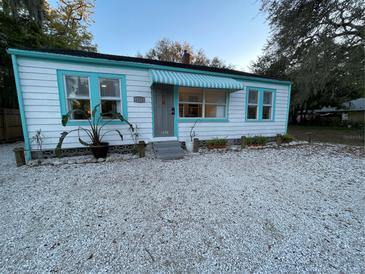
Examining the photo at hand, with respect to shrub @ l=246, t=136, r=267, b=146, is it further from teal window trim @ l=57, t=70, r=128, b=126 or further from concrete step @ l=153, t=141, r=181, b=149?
teal window trim @ l=57, t=70, r=128, b=126

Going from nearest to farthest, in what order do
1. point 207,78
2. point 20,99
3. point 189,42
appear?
point 20,99
point 207,78
point 189,42

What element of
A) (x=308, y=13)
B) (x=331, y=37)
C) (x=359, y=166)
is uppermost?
(x=308, y=13)

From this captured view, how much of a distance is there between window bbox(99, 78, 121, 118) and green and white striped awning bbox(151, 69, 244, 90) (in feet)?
4.11

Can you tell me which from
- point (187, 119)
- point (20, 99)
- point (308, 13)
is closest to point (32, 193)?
point (20, 99)

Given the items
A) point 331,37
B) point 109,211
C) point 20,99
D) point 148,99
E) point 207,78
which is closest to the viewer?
point 109,211

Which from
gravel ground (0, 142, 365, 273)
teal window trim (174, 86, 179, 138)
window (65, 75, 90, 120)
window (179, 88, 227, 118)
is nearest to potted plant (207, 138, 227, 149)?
window (179, 88, 227, 118)

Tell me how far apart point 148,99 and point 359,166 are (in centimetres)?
641

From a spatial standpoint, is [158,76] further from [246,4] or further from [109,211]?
[246,4]

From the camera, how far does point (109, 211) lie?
2268 millimetres

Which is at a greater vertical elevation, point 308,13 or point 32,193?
point 308,13

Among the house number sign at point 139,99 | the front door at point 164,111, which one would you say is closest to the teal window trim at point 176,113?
the front door at point 164,111

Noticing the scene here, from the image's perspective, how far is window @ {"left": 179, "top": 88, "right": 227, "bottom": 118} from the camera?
21.6 feet

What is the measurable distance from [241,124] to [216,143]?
66.4 inches

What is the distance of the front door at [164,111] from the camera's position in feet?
17.9
